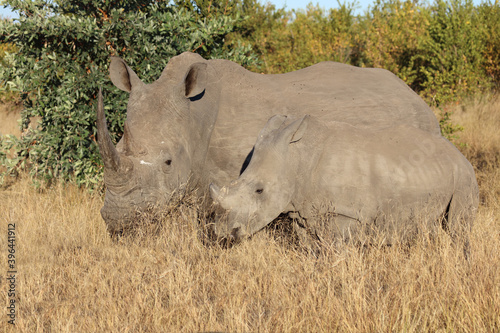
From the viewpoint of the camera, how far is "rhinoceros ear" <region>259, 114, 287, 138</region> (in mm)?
4941

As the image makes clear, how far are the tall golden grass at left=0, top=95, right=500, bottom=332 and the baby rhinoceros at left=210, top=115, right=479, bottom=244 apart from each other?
0.89ft

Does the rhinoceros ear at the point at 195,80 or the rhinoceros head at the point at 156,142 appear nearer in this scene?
the rhinoceros head at the point at 156,142

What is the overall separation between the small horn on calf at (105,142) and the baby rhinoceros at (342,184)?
0.87m

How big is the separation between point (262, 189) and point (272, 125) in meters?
0.70

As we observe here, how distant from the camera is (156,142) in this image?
5.15m

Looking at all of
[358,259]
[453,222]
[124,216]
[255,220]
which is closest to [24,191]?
[124,216]

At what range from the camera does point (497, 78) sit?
16.8 m

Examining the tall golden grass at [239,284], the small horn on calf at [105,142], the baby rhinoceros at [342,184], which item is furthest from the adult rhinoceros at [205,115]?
the baby rhinoceros at [342,184]

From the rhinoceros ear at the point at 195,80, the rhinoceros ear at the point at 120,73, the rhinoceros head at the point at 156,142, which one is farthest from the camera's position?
the rhinoceros ear at the point at 120,73

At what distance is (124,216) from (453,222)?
295cm

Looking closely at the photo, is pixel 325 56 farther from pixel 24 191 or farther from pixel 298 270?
pixel 298 270

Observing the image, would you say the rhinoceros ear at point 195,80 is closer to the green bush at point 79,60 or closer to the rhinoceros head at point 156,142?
the rhinoceros head at point 156,142

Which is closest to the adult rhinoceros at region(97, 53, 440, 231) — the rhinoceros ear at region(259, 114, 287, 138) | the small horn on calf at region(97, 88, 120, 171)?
the small horn on calf at region(97, 88, 120, 171)

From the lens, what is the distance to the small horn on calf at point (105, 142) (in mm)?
4547
